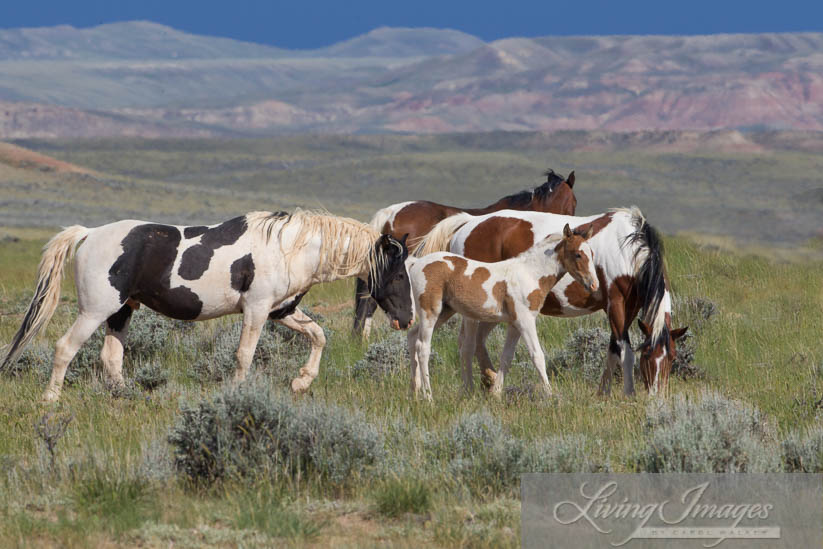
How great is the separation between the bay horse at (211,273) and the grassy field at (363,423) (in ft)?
1.76

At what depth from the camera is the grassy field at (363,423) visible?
18.9 feet

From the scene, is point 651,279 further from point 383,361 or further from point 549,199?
point 549,199

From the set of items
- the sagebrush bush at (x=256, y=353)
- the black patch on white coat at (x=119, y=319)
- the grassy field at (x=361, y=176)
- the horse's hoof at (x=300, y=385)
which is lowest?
the grassy field at (x=361, y=176)

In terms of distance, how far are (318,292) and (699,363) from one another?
9568mm

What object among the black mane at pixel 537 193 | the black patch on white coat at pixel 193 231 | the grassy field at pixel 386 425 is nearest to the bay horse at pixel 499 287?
the grassy field at pixel 386 425

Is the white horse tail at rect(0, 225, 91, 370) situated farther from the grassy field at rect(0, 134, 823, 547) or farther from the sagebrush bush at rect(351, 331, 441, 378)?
the sagebrush bush at rect(351, 331, 441, 378)

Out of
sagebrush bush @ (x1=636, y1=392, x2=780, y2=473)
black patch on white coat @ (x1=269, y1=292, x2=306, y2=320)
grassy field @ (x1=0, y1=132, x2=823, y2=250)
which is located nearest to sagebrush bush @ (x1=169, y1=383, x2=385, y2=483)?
sagebrush bush @ (x1=636, y1=392, x2=780, y2=473)

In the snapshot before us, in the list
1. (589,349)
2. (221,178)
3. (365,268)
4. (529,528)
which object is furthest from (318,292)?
(221,178)

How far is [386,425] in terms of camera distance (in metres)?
7.52

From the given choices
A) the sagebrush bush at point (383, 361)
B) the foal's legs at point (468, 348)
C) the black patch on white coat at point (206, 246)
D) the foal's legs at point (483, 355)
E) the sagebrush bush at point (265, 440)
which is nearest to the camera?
the sagebrush bush at point (265, 440)

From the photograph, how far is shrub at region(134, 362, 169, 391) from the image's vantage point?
9.77 meters

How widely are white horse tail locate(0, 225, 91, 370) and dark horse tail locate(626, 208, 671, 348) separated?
16.3 ft

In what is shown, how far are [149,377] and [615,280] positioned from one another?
453 cm
